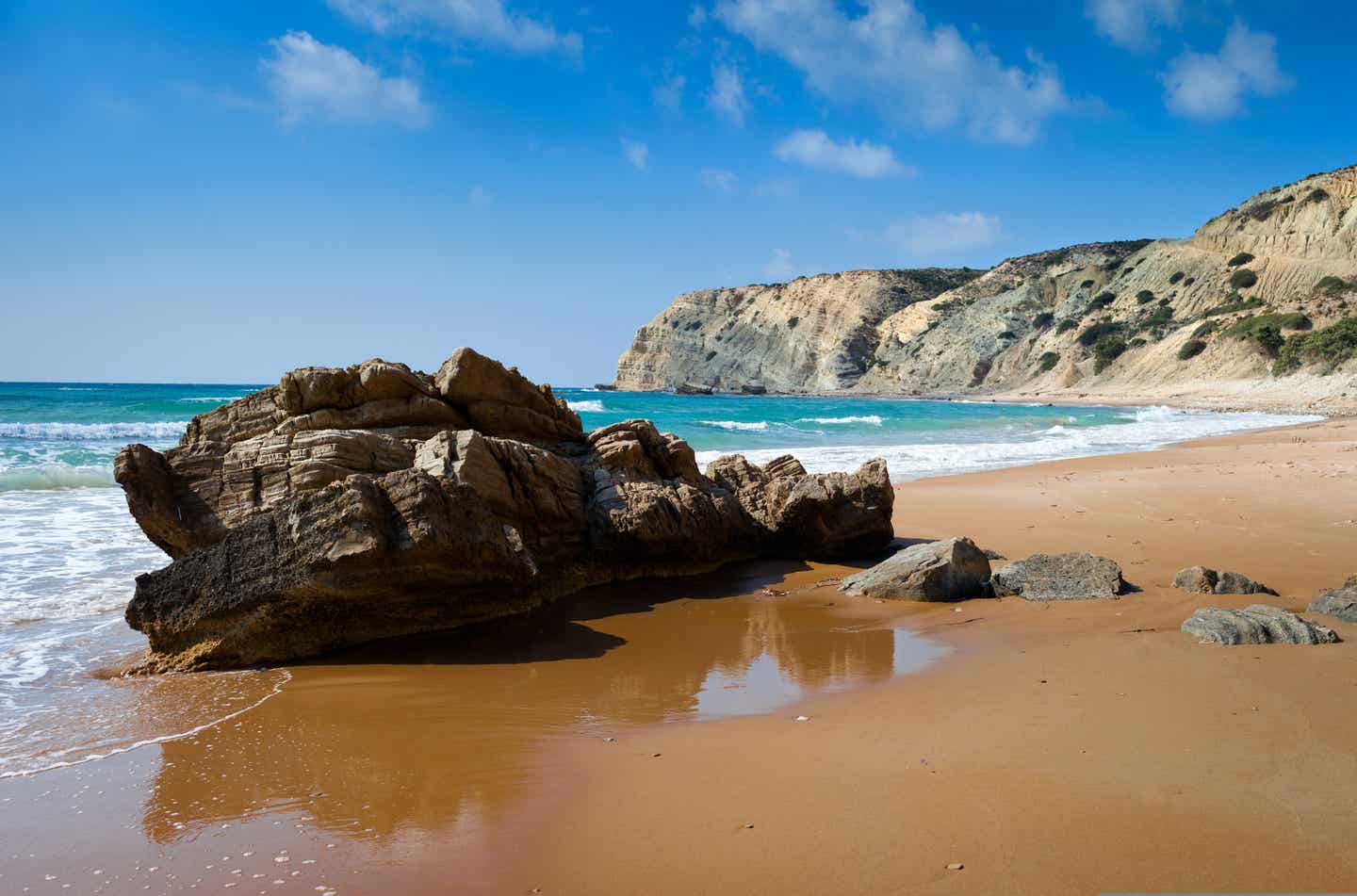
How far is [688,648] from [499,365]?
396 cm

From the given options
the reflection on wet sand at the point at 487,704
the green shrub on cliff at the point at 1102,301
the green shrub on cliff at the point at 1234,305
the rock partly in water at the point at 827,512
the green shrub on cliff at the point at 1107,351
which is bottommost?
the reflection on wet sand at the point at 487,704

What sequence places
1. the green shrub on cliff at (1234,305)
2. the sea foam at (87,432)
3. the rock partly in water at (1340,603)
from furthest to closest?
1. the green shrub on cliff at (1234,305)
2. the sea foam at (87,432)
3. the rock partly in water at (1340,603)

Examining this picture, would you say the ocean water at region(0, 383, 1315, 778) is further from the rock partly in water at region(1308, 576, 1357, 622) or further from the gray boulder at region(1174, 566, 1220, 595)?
the rock partly in water at region(1308, 576, 1357, 622)

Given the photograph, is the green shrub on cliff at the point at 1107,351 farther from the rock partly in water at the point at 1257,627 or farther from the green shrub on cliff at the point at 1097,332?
the rock partly in water at the point at 1257,627

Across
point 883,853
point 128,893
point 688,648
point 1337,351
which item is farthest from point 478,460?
point 1337,351

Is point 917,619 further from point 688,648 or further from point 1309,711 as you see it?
point 1309,711

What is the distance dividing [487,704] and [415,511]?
1678 millimetres

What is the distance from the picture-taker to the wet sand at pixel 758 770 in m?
2.86

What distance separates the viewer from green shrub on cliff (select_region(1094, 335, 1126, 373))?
62.7 metres

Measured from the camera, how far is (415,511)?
19.1ft

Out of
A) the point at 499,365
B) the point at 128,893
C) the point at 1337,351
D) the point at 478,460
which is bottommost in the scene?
the point at 128,893

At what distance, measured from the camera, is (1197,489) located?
1242 cm

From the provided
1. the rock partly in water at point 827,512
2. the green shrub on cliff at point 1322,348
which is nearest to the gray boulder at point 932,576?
the rock partly in water at point 827,512

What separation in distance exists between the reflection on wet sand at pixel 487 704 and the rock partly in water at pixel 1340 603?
2895 mm
